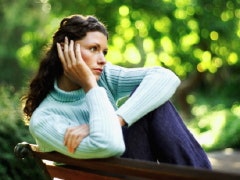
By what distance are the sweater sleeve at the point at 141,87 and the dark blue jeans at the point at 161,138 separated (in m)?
0.07

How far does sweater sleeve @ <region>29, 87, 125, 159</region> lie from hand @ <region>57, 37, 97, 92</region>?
0.23 feet

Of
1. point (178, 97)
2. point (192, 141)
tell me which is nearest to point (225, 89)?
point (178, 97)

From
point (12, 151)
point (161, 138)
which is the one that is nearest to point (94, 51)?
point (161, 138)

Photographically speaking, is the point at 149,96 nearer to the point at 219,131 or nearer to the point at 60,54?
the point at 60,54

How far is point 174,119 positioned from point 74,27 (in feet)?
2.22

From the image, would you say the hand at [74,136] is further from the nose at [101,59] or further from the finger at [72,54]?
the nose at [101,59]

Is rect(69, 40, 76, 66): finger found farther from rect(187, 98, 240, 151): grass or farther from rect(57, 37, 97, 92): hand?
rect(187, 98, 240, 151): grass

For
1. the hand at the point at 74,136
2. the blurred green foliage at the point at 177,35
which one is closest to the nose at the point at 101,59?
the hand at the point at 74,136

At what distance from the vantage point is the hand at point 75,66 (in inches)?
98.6

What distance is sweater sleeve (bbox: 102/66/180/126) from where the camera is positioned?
2.47 meters

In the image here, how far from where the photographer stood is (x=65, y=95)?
2.75 meters

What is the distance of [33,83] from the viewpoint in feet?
9.39

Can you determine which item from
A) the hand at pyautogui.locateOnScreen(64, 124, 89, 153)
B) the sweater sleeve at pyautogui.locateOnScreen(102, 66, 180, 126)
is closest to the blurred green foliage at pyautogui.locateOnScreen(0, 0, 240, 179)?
the sweater sleeve at pyautogui.locateOnScreen(102, 66, 180, 126)

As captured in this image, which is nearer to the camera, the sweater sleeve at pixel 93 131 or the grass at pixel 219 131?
the sweater sleeve at pixel 93 131
